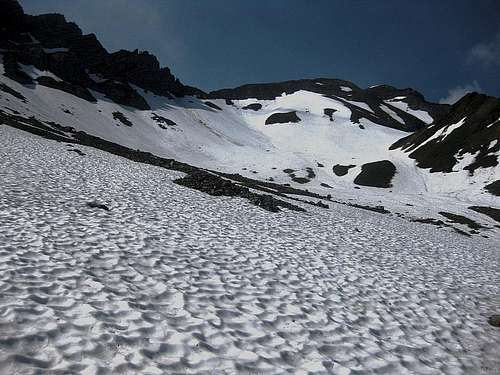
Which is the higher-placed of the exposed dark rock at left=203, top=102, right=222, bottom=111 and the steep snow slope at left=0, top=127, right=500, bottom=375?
the exposed dark rock at left=203, top=102, right=222, bottom=111

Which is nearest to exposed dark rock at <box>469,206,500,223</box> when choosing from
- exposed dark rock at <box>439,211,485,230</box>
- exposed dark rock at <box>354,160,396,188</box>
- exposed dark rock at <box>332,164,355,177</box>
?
exposed dark rock at <box>439,211,485,230</box>

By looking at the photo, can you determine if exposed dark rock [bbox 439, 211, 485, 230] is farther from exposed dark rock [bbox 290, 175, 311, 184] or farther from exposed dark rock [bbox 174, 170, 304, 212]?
exposed dark rock [bbox 290, 175, 311, 184]

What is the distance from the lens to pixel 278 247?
46.9ft

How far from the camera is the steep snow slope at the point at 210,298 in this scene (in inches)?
237

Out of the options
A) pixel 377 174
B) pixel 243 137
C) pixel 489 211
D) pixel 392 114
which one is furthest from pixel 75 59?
pixel 392 114

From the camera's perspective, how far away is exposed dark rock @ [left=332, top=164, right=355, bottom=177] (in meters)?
83.8

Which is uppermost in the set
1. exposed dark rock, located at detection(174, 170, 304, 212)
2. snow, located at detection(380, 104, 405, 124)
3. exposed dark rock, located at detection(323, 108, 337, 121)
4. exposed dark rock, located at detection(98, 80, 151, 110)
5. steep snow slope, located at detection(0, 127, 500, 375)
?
snow, located at detection(380, 104, 405, 124)

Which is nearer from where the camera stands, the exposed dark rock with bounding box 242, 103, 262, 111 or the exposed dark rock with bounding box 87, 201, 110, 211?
the exposed dark rock with bounding box 87, 201, 110, 211

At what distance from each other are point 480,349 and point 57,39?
144 m

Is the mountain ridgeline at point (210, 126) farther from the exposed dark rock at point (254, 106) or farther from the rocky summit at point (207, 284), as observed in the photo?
the rocky summit at point (207, 284)

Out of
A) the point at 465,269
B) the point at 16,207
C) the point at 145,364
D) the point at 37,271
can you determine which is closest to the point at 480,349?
the point at 145,364

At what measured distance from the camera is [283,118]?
144500 mm

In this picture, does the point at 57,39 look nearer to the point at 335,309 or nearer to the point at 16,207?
the point at 16,207

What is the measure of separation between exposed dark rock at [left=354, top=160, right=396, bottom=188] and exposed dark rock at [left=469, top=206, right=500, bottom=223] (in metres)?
20.7
